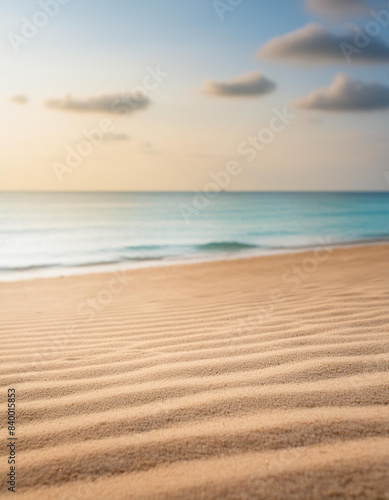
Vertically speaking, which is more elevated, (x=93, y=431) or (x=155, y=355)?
(x=155, y=355)

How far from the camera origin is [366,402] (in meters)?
1.60

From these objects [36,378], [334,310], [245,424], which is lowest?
[245,424]

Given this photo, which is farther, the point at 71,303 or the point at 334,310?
the point at 71,303

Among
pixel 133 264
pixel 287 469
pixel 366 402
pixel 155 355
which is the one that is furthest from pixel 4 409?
pixel 133 264

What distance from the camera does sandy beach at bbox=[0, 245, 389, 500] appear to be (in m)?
1.21

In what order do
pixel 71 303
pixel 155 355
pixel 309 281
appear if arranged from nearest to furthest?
pixel 155 355, pixel 71 303, pixel 309 281

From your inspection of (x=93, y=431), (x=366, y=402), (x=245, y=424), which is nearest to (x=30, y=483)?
(x=93, y=431)

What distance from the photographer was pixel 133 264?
35.2 feet

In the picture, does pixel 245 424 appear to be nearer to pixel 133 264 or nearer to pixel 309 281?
pixel 309 281

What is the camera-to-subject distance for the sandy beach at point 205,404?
1.21 metres

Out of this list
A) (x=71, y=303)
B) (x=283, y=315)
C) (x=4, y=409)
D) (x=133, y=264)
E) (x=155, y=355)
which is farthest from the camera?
(x=133, y=264)

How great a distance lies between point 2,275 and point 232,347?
8.08 metres

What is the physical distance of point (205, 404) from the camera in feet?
5.48

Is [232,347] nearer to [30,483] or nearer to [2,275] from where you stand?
[30,483]
